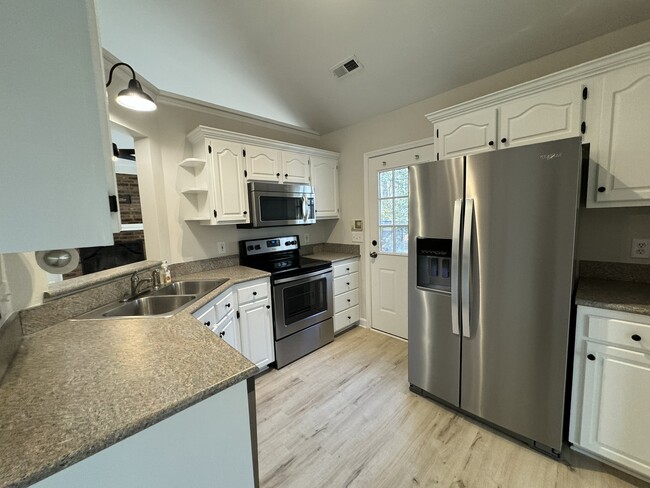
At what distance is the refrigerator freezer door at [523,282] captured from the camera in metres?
1.39

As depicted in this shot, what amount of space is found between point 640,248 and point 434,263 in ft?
4.01

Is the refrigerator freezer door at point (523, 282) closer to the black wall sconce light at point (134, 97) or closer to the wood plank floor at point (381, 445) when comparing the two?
the wood plank floor at point (381, 445)

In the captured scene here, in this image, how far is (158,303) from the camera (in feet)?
6.12

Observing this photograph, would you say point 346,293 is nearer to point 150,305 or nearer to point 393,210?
point 393,210

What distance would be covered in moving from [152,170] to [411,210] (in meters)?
2.18

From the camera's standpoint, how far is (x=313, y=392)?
217 cm

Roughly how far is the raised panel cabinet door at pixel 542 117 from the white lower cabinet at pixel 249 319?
7.07ft

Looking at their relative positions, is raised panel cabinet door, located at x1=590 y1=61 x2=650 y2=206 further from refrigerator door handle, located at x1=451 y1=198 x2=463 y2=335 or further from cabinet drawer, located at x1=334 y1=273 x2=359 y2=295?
cabinet drawer, located at x1=334 y1=273 x2=359 y2=295

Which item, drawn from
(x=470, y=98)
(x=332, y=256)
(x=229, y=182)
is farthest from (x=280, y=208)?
(x=470, y=98)

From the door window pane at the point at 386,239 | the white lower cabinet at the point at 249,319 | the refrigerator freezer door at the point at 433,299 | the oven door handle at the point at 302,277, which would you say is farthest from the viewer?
the door window pane at the point at 386,239

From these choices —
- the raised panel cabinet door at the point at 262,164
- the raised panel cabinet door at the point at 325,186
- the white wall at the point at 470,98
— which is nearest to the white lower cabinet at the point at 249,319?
the raised panel cabinet door at the point at 262,164

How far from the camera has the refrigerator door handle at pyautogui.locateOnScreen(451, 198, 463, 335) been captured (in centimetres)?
168

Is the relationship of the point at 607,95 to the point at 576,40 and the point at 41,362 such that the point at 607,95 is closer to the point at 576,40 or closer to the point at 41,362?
the point at 576,40

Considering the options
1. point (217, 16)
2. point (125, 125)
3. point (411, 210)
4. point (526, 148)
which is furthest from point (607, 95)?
point (125, 125)
